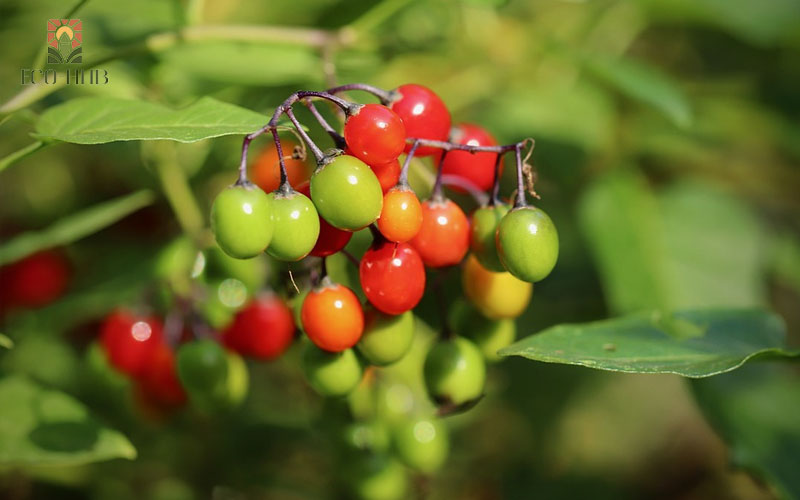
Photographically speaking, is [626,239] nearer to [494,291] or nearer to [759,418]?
[759,418]

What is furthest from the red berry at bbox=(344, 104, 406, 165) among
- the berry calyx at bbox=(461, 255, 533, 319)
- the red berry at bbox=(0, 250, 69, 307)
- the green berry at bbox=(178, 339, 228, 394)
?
the red berry at bbox=(0, 250, 69, 307)

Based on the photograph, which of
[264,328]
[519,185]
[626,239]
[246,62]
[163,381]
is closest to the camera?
[519,185]

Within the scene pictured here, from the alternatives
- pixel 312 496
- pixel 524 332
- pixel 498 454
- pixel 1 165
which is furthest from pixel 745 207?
pixel 1 165

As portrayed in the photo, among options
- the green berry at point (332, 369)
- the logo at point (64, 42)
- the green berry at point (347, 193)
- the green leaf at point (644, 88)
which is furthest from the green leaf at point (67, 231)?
the green leaf at point (644, 88)

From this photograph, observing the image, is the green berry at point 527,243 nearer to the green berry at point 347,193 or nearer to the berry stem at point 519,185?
the berry stem at point 519,185

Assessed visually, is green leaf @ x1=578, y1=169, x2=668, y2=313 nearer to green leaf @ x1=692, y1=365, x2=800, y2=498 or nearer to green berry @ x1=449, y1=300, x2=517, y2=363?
green leaf @ x1=692, y1=365, x2=800, y2=498

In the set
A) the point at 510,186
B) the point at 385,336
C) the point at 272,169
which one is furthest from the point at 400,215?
the point at 510,186
